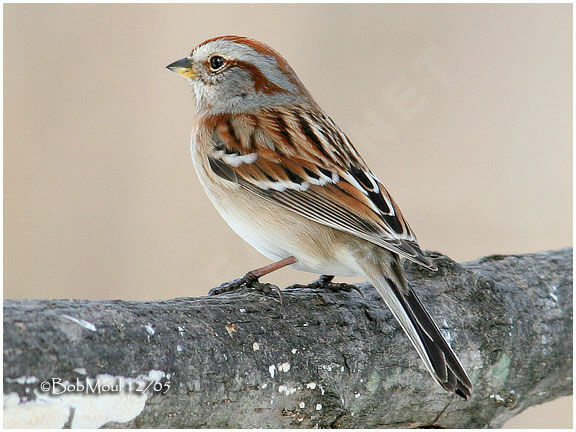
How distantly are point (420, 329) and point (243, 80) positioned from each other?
1255mm

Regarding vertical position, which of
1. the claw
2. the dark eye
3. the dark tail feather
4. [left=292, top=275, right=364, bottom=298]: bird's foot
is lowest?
the dark tail feather

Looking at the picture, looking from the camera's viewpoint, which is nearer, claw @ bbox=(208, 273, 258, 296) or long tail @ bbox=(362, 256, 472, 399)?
long tail @ bbox=(362, 256, 472, 399)

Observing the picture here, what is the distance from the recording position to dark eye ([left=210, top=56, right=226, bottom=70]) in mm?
2682

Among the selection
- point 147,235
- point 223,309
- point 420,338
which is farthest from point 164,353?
point 147,235

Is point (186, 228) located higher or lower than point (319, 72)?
lower

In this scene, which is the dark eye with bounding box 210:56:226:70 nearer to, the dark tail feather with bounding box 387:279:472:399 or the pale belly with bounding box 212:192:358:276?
the pale belly with bounding box 212:192:358:276

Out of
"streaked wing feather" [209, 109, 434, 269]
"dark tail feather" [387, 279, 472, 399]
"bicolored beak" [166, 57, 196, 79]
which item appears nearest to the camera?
"dark tail feather" [387, 279, 472, 399]

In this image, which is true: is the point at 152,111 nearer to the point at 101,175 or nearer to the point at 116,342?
the point at 101,175

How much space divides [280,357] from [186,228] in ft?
7.13

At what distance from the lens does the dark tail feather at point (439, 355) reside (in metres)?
1.78

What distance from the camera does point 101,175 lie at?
374 centimetres

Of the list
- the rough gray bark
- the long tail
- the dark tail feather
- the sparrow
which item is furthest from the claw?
the dark tail feather

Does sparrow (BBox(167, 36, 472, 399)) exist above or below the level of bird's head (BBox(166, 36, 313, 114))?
below

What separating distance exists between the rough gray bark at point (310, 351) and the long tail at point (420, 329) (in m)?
0.08
